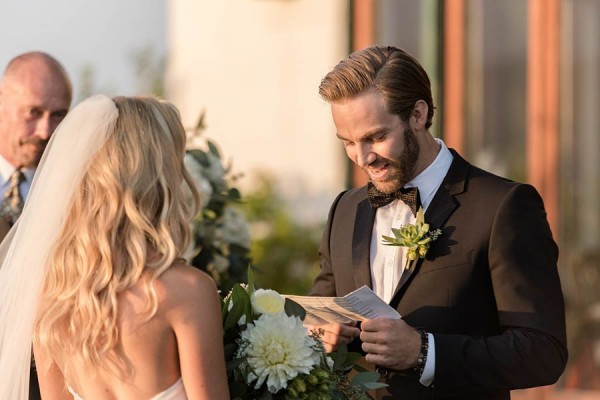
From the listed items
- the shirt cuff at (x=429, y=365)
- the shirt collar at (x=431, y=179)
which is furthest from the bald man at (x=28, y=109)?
the shirt cuff at (x=429, y=365)

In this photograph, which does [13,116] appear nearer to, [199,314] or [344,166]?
[199,314]

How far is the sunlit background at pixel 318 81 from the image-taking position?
271 inches

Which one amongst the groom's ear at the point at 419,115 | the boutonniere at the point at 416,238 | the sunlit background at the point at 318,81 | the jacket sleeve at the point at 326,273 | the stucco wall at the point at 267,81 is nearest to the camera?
the boutonniere at the point at 416,238

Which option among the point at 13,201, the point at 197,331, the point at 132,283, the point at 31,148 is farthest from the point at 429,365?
the point at 31,148

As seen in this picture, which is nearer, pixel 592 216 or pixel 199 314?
pixel 199 314

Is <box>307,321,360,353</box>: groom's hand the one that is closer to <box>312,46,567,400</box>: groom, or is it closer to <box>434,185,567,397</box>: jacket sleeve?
<box>312,46,567,400</box>: groom

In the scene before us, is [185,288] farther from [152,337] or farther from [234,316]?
[234,316]

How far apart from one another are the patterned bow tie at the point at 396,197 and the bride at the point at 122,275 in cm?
76

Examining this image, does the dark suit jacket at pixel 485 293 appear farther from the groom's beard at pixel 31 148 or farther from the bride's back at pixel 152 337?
the groom's beard at pixel 31 148

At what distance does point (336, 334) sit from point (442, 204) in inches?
19.8

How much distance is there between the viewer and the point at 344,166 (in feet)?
26.8

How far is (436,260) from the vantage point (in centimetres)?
336

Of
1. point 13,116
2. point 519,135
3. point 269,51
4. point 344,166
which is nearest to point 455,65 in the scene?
point 519,135

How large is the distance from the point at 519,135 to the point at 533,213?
156 inches
